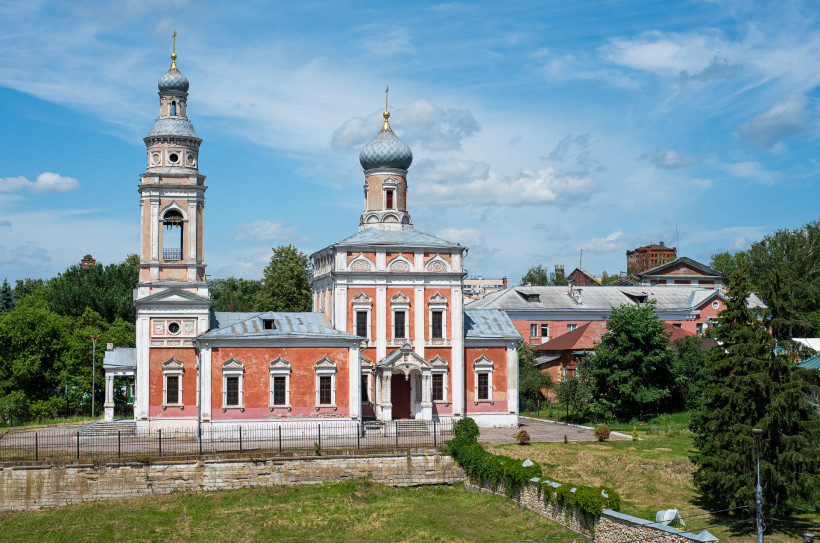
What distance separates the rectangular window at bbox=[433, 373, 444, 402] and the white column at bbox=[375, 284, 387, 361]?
2776 mm

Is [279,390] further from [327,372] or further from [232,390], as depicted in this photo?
[327,372]

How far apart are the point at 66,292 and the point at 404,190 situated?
27.7m

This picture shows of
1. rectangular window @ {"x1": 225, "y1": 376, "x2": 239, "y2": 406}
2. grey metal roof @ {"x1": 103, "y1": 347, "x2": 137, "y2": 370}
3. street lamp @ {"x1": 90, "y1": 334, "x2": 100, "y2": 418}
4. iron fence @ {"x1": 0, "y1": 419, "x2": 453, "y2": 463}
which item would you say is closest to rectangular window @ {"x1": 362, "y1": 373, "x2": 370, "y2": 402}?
iron fence @ {"x1": 0, "y1": 419, "x2": 453, "y2": 463}

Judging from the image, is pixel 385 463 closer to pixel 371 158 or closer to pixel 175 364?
pixel 175 364

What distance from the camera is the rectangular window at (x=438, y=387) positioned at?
4027 centimetres

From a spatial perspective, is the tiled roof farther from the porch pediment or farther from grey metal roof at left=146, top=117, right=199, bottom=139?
grey metal roof at left=146, top=117, right=199, bottom=139

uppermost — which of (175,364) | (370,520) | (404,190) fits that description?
(404,190)

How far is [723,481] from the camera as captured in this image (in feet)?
78.7

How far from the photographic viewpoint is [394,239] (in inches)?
1618

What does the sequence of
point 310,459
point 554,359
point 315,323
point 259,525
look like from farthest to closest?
point 554,359 < point 315,323 < point 310,459 < point 259,525

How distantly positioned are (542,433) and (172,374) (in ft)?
54.4

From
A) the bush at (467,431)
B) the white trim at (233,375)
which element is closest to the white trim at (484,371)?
the bush at (467,431)

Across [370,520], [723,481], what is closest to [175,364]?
[370,520]

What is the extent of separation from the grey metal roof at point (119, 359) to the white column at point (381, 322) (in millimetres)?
11571
